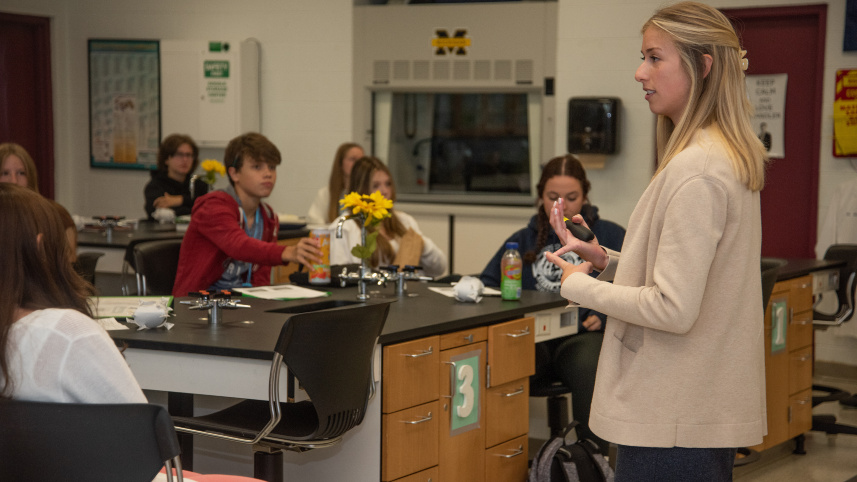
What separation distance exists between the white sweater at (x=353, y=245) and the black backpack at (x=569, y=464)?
1.31 m

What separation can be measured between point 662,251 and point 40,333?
3.36ft

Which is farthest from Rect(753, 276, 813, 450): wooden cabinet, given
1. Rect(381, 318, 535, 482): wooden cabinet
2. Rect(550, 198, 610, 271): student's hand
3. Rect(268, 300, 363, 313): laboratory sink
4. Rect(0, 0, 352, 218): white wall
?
Rect(0, 0, 352, 218): white wall

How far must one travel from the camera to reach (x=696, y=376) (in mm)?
1661

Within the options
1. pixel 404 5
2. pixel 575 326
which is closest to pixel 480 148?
pixel 404 5

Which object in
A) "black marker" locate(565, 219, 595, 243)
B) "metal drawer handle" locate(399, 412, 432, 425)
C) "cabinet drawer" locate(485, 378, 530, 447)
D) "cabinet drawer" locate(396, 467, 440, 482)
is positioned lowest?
"cabinet drawer" locate(396, 467, 440, 482)

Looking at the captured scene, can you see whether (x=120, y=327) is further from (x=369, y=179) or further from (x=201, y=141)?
(x=201, y=141)

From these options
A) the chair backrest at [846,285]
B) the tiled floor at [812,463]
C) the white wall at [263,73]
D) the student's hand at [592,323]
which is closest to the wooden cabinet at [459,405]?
the student's hand at [592,323]

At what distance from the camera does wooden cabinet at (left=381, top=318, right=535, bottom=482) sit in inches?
111

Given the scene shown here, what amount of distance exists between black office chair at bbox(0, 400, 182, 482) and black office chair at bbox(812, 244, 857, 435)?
3.74 m

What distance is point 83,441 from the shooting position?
149 centimetres

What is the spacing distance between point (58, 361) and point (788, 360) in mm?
3431

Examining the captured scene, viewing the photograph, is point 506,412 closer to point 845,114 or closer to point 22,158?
point 22,158

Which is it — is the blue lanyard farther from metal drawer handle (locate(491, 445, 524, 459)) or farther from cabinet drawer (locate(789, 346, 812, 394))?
cabinet drawer (locate(789, 346, 812, 394))

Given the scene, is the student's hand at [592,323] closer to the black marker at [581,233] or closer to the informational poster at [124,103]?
the black marker at [581,233]
